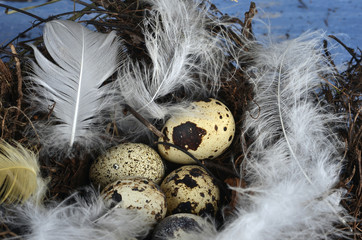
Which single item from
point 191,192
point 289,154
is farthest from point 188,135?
point 289,154

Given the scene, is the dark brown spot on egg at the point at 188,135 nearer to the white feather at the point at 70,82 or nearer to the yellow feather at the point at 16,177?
the white feather at the point at 70,82

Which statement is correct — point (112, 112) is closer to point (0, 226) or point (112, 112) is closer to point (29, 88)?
point (29, 88)

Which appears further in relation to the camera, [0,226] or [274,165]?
[274,165]

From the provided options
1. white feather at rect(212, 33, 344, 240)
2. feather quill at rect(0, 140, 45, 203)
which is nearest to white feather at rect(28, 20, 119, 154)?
feather quill at rect(0, 140, 45, 203)

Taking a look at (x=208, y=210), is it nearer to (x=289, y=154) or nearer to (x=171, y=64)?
(x=289, y=154)

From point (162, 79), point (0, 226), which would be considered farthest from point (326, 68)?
point (0, 226)

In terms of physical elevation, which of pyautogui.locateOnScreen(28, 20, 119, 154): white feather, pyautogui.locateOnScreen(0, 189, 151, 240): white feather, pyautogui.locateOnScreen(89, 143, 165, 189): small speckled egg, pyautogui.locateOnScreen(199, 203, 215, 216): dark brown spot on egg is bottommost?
pyautogui.locateOnScreen(199, 203, 215, 216): dark brown spot on egg

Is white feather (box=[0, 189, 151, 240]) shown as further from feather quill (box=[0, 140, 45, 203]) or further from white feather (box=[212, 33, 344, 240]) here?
white feather (box=[212, 33, 344, 240])
